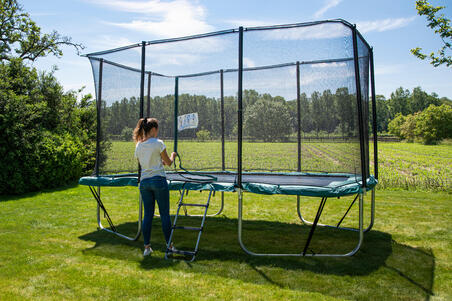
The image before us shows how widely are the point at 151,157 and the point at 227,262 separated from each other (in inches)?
53.9

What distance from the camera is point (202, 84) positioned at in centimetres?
567

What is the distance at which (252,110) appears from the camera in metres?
4.79

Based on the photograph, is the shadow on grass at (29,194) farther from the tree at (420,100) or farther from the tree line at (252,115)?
the tree at (420,100)

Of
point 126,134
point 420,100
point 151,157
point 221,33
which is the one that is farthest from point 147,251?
point 420,100

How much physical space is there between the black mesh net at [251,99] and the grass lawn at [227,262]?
0.98m

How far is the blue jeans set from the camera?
147 inches

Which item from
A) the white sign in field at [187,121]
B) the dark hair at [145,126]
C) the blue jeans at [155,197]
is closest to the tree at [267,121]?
the white sign in field at [187,121]

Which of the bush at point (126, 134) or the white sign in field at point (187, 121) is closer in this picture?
the bush at point (126, 134)

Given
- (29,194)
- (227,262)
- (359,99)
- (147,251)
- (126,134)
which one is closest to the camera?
(359,99)

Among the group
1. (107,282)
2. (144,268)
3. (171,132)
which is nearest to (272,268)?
(144,268)

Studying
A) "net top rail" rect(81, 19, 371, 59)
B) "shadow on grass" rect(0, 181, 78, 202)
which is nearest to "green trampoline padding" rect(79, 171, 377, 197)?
"net top rail" rect(81, 19, 371, 59)

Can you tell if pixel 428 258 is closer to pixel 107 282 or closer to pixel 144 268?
pixel 144 268

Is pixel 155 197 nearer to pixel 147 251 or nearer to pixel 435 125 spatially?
pixel 147 251

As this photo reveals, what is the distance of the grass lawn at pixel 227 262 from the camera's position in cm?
298
